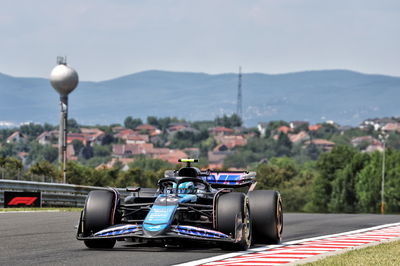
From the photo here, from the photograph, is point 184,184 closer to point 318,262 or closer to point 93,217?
point 93,217

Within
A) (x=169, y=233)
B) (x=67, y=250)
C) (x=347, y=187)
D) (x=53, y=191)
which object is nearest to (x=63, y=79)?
(x=53, y=191)

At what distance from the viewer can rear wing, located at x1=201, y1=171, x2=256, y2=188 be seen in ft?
56.6

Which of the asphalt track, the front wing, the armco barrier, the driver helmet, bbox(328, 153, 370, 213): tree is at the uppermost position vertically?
the driver helmet

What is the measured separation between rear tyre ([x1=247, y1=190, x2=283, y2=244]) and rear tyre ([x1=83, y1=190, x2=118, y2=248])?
100 inches

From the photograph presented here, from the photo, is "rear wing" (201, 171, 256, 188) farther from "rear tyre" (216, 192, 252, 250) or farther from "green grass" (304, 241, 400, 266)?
"green grass" (304, 241, 400, 266)

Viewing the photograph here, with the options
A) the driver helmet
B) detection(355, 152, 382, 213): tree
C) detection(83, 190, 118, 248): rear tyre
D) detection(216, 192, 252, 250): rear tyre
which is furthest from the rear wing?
detection(355, 152, 382, 213): tree

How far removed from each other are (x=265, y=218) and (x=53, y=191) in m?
18.3

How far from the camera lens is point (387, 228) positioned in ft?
68.9

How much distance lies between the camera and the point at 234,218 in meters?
13.7

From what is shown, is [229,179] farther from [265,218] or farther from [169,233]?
[169,233]

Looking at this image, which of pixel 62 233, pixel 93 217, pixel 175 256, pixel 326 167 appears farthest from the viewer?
pixel 326 167

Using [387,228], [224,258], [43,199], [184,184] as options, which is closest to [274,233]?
[184,184]

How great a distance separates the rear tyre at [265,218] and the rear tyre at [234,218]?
50.6 inches

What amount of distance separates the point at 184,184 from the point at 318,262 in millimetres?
3735
